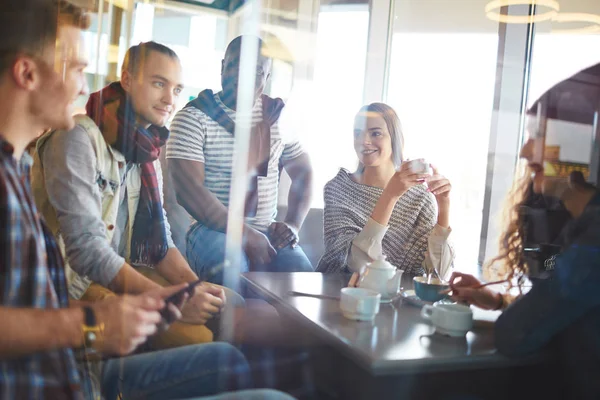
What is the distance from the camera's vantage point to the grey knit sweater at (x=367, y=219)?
128 centimetres

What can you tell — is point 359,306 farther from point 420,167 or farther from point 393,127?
point 393,127

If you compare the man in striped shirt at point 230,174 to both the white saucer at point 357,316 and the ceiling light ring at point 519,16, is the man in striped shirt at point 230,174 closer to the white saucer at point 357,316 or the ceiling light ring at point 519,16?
the white saucer at point 357,316

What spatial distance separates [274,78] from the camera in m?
1.15

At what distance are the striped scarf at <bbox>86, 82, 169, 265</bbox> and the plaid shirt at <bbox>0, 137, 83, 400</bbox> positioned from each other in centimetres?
19

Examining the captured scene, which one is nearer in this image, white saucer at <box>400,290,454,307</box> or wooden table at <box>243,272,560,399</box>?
wooden table at <box>243,272,560,399</box>

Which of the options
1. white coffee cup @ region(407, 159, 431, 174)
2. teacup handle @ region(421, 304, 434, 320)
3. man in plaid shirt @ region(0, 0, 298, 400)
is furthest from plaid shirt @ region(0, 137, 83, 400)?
white coffee cup @ region(407, 159, 431, 174)

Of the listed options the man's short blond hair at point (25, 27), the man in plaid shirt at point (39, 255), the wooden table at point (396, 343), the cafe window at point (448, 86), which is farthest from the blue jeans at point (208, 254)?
the cafe window at point (448, 86)

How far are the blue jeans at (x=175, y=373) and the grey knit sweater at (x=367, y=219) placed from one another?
0.40 meters

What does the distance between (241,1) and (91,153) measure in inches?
18.3

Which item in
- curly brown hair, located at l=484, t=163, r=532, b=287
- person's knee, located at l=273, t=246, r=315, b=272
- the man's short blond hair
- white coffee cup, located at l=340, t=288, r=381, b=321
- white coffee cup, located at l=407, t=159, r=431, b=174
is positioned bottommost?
person's knee, located at l=273, t=246, r=315, b=272

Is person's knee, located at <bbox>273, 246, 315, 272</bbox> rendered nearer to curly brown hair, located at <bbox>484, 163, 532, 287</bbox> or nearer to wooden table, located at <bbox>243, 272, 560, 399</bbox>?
wooden table, located at <bbox>243, 272, 560, 399</bbox>

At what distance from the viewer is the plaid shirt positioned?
0.57 meters

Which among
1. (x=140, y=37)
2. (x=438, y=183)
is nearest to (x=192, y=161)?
(x=140, y=37)

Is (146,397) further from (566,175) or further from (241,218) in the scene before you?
Result: (566,175)
